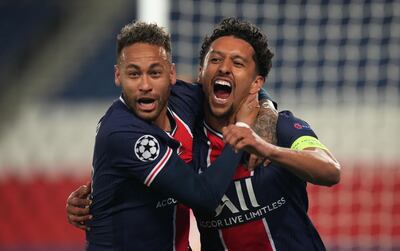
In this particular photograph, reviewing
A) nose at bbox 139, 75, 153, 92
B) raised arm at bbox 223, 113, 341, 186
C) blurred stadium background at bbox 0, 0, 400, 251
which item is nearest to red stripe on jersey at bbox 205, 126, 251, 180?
raised arm at bbox 223, 113, 341, 186

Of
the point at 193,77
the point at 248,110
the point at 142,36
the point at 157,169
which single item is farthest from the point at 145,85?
the point at 193,77

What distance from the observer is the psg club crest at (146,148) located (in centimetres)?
308

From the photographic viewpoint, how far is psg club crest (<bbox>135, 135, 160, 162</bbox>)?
10.1ft

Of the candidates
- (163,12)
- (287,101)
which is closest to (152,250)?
(163,12)

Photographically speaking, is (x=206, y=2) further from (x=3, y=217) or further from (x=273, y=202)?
(x=273, y=202)

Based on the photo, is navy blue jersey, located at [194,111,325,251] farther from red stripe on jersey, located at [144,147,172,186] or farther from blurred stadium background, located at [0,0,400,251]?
blurred stadium background, located at [0,0,400,251]

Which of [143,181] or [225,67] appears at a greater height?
[225,67]

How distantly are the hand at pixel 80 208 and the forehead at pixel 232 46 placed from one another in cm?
72

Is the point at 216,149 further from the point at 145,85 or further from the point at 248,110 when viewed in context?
the point at 145,85

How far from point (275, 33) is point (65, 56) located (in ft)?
9.01

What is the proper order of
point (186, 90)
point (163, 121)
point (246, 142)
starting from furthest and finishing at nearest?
point (186, 90) < point (163, 121) < point (246, 142)

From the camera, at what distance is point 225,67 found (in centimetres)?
323

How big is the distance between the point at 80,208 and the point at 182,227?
1.28 ft

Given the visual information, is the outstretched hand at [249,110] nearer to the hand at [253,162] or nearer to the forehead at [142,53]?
the hand at [253,162]
